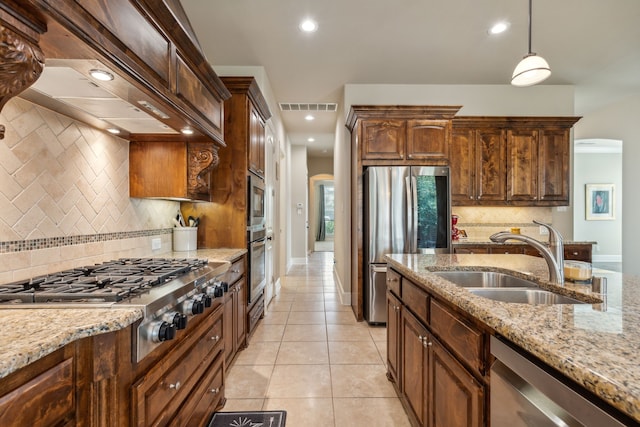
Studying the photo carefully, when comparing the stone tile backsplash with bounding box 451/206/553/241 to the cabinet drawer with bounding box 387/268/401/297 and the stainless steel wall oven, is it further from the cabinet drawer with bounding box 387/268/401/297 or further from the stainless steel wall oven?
the stainless steel wall oven

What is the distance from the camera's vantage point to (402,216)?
11.0 feet

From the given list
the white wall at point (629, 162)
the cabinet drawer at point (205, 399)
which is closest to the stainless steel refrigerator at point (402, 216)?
the cabinet drawer at point (205, 399)

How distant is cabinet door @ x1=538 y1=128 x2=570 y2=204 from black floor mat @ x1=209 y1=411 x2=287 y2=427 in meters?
4.06

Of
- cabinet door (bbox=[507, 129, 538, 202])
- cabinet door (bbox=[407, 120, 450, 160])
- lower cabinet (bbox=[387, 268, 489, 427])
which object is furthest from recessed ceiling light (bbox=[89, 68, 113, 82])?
cabinet door (bbox=[507, 129, 538, 202])

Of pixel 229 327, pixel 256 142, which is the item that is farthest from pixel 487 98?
pixel 229 327

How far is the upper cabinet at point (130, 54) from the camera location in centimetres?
86

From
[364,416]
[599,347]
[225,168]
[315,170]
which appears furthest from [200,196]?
[315,170]

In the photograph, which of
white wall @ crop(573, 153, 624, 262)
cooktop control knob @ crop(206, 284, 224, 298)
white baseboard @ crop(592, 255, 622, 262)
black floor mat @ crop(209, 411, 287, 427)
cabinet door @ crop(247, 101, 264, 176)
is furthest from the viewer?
white baseboard @ crop(592, 255, 622, 262)

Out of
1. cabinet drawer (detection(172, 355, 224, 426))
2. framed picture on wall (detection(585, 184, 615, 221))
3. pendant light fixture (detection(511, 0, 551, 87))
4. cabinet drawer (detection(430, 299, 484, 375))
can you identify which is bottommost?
cabinet drawer (detection(172, 355, 224, 426))

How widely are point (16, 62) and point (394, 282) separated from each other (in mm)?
1984

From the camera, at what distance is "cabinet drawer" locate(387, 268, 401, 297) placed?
1951mm

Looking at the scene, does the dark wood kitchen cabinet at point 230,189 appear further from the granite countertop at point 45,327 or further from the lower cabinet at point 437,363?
the granite countertop at point 45,327

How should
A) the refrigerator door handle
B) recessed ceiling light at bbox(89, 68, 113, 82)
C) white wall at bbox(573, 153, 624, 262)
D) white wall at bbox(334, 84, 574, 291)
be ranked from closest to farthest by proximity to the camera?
1. recessed ceiling light at bbox(89, 68, 113, 82)
2. the refrigerator door handle
3. white wall at bbox(334, 84, 574, 291)
4. white wall at bbox(573, 153, 624, 262)

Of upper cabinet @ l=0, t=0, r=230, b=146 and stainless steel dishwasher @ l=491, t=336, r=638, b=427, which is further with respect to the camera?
upper cabinet @ l=0, t=0, r=230, b=146
